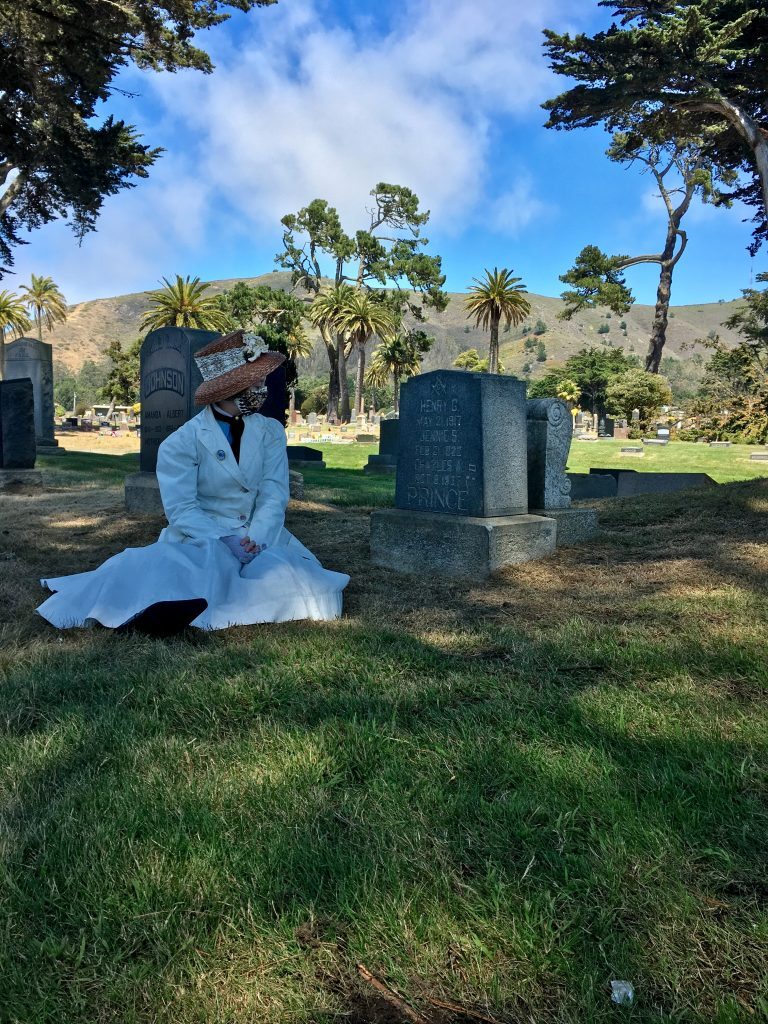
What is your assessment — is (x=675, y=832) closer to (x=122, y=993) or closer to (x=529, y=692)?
(x=529, y=692)

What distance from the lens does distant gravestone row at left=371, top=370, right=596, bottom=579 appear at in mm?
5609

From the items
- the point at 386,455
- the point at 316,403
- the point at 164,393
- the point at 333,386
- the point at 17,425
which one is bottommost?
the point at 386,455

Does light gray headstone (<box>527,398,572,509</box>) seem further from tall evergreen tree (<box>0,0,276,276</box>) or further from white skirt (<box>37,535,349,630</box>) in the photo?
tall evergreen tree (<box>0,0,276,276</box>)

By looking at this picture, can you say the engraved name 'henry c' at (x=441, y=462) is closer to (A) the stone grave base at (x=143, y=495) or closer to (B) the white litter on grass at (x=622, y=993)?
(A) the stone grave base at (x=143, y=495)

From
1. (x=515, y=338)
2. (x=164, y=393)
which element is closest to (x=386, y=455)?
(x=164, y=393)

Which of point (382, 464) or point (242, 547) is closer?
point (242, 547)

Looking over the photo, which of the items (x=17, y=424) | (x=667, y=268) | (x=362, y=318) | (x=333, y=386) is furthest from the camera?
(x=333, y=386)

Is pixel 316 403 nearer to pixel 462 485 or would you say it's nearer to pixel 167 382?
pixel 167 382

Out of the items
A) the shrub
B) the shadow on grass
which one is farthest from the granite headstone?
the shrub

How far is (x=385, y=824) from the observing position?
1.92 m

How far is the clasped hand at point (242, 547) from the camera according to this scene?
3.89 metres

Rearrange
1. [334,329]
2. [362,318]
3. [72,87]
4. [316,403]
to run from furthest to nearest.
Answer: [316,403] → [334,329] → [362,318] → [72,87]

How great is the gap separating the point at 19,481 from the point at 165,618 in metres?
9.55

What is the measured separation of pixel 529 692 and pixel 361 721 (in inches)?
27.7
